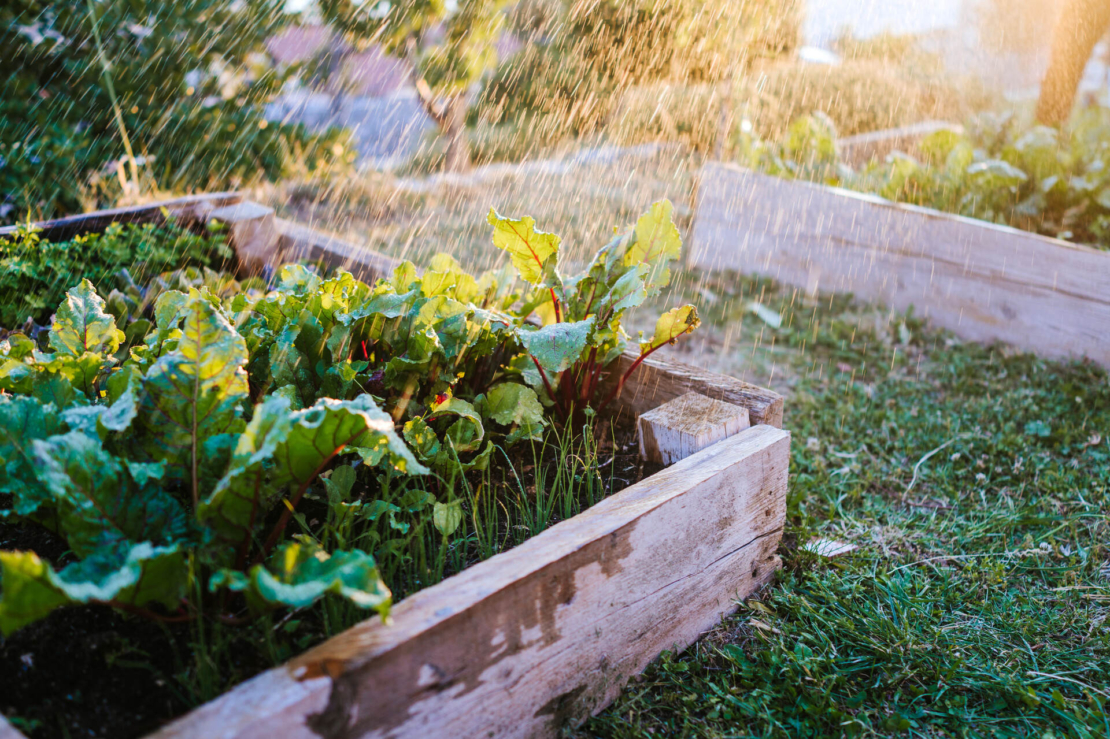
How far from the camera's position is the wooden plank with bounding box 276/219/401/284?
242cm

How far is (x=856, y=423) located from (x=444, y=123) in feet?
14.5

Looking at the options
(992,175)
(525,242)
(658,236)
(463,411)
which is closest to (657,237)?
(658,236)

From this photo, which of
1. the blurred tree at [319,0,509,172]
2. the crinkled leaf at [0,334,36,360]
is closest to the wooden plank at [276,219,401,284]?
the crinkled leaf at [0,334,36,360]

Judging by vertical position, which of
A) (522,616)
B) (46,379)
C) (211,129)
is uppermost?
(211,129)

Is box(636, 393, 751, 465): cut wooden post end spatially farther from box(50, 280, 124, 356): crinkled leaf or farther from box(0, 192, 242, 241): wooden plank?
box(0, 192, 242, 241): wooden plank

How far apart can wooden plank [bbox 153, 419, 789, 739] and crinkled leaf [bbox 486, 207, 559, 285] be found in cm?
58

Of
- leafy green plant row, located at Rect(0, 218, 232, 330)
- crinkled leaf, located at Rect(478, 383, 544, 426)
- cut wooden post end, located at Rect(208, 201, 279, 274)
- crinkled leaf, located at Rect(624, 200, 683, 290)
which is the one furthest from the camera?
cut wooden post end, located at Rect(208, 201, 279, 274)

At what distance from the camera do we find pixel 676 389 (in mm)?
1800

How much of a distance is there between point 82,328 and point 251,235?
1.29m

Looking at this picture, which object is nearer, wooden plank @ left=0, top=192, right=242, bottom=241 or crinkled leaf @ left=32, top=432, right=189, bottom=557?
crinkled leaf @ left=32, top=432, right=189, bottom=557

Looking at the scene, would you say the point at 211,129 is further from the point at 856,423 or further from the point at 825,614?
the point at 825,614

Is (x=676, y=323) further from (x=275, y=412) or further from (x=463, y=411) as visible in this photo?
(x=275, y=412)

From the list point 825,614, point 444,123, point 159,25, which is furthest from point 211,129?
point 825,614

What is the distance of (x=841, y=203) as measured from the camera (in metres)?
3.49
